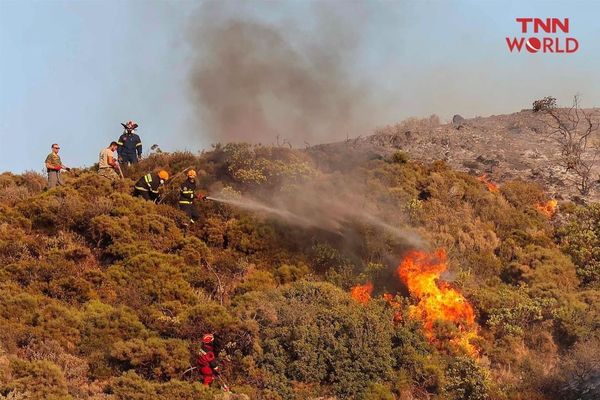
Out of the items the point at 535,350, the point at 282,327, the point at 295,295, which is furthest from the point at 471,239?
the point at 282,327

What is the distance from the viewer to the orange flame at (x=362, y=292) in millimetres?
14836

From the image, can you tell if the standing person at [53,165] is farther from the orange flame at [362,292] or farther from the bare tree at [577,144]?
the bare tree at [577,144]

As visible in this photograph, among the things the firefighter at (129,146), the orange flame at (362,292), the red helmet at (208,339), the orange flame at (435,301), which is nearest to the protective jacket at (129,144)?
the firefighter at (129,146)

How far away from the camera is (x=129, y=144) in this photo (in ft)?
72.5

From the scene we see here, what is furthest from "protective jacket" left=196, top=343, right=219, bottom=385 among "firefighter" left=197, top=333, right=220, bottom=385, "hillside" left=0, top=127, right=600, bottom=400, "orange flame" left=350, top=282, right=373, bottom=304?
"orange flame" left=350, top=282, right=373, bottom=304

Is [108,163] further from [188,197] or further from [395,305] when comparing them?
[395,305]

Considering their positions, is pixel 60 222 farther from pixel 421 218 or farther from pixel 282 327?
pixel 421 218

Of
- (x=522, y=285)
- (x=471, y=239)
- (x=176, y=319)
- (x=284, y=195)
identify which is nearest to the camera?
(x=176, y=319)

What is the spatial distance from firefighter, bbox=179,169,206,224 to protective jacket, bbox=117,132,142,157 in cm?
465

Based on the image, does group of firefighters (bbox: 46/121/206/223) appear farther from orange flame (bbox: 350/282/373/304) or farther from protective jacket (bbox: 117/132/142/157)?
orange flame (bbox: 350/282/373/304)

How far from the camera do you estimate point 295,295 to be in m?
14.2

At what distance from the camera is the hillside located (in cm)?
1194

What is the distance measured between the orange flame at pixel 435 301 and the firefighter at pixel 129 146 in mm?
10832

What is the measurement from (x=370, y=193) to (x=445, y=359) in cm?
748
